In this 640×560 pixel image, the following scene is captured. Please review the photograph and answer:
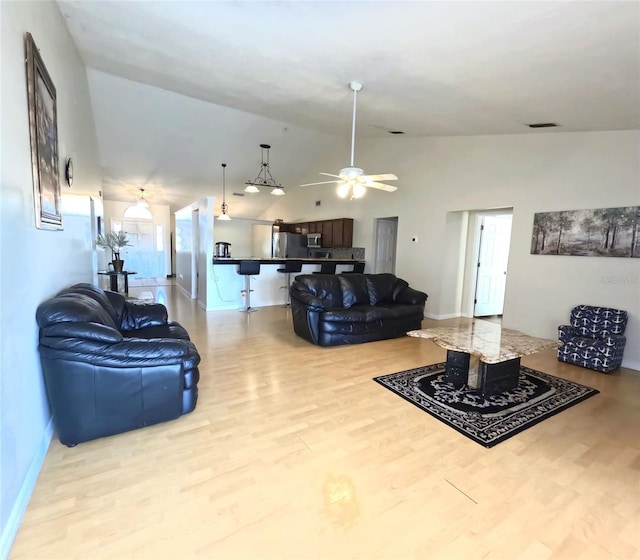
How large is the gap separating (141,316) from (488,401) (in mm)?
3500

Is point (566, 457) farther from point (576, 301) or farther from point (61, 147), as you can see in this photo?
point (61, 147)

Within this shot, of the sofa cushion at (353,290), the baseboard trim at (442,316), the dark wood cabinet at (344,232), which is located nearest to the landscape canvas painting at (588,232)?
the baseboard trim at (442,316)

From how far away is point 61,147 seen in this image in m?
2.88

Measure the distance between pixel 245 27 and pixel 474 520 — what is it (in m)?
3.66

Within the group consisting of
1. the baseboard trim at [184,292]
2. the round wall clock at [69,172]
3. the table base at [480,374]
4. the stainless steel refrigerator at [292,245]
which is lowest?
the baseboard trim at [184,292]

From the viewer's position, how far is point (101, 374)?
204 cm

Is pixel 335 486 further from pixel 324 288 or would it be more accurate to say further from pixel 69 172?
pixel 69 172

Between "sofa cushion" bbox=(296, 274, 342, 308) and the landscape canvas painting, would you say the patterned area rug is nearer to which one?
"sofa cushion" bbox=(296, 274, 342, 308)

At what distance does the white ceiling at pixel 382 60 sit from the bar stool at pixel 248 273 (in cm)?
259

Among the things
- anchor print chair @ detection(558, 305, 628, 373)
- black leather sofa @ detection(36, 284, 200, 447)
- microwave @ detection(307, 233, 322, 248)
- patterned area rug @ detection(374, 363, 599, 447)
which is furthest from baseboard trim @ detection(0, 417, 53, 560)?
microwave @ detection(307, 233, 322, 248)

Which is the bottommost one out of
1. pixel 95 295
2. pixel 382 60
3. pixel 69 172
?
pixel 95 295

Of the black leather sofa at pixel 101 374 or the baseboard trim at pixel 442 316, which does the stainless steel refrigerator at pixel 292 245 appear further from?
the black leather sofa at pixel 101 374

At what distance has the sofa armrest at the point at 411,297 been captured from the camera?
503 centimetres

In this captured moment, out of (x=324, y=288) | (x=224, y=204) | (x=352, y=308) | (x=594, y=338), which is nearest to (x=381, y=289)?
(x=352, y=308)
